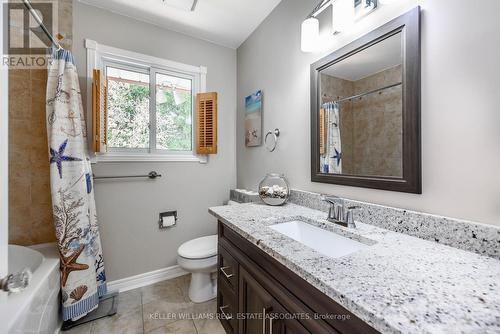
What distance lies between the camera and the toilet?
1.67 m

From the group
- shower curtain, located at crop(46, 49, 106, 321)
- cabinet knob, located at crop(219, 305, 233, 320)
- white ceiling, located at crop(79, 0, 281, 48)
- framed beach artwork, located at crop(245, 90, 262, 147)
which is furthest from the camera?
framed beach artwork, located at crop(245, 90, 262, 147)

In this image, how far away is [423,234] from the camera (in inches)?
34.2

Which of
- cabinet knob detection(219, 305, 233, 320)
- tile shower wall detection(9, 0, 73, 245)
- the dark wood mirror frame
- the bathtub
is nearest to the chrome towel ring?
the dark wood mirror frame

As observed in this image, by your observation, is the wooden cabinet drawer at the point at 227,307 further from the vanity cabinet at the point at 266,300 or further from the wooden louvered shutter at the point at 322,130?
the wooden louvered shutter at the point at 322,130

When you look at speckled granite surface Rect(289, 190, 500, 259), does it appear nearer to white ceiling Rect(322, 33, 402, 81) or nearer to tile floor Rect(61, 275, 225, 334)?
white ceiling Rect(322, 33, 402, 81)

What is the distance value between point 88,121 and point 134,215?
3.06 feet

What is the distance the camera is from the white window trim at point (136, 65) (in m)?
1.80

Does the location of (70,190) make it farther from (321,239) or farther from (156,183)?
(321,239)

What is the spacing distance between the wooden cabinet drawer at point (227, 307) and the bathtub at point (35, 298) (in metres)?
0.96

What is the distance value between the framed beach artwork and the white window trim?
53cm

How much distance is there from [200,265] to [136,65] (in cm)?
198

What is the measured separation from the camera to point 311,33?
1341mm

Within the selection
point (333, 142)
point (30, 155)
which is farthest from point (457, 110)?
point (30, 155)

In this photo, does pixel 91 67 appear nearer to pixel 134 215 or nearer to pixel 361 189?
pixel 134 215
